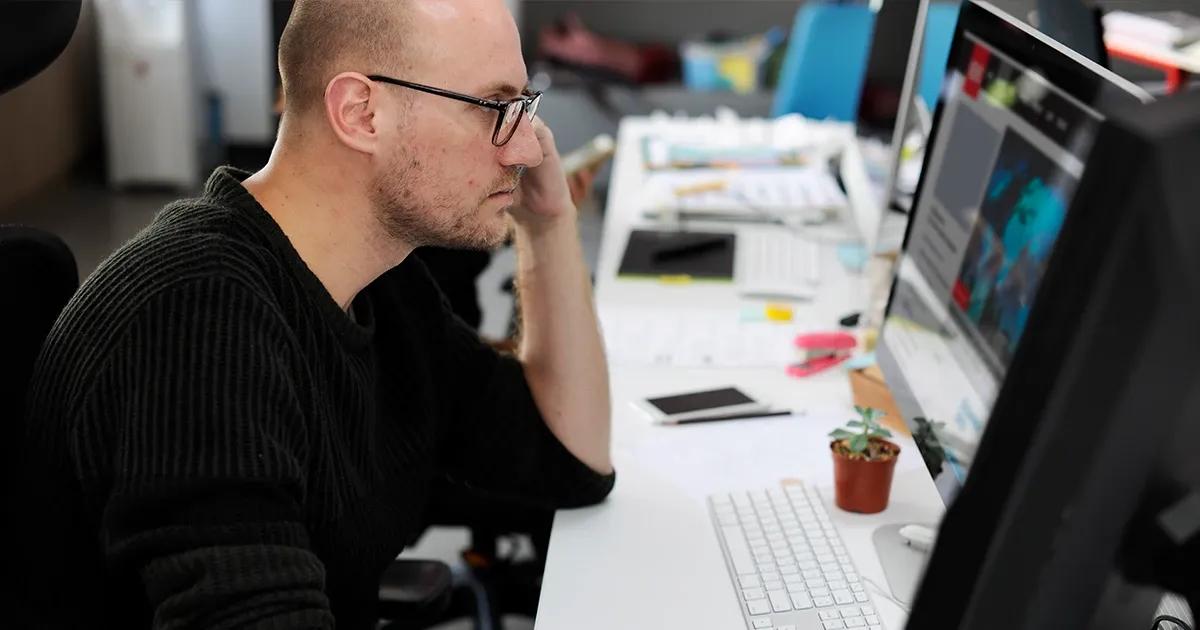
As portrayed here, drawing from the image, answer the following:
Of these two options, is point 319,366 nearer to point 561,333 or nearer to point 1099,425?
point 561,333

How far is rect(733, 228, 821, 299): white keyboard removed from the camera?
2.11 meters

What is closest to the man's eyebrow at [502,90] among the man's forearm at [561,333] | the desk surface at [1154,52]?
the man's forearm at [561,333]

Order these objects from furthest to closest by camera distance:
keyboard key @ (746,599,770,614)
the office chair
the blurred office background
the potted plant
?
the blurred office background → the office chair → the potted plant → keyboard key @ (746,599,770,614)

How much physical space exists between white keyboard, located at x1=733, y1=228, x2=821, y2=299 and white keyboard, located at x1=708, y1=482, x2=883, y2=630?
76 centimetres

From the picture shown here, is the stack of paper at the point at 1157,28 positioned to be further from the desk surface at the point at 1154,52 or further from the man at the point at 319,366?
the man at the point at 319,366

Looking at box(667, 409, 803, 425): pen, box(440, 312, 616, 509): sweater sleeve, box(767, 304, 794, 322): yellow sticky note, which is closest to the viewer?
box(440, 312, 616, 509): sweater sleeve

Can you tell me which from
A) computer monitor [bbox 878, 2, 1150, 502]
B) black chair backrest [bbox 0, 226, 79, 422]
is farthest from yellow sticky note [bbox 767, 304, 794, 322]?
black chair backrest [bbox 0, 226, 79, 422]

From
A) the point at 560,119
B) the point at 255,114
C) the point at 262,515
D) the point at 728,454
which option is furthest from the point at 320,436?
the point at 255,114

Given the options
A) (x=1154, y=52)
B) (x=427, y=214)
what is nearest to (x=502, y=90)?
(x=427, y=214)

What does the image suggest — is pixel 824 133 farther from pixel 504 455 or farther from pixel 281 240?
pixel 281 240

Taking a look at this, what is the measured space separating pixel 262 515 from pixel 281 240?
27 centimetres

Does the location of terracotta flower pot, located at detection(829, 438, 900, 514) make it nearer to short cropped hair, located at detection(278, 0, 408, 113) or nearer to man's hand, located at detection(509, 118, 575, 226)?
man's hand, located at detection(509, 118, 575, 226)

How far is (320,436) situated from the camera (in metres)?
1.08

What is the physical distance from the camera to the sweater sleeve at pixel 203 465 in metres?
0.90
